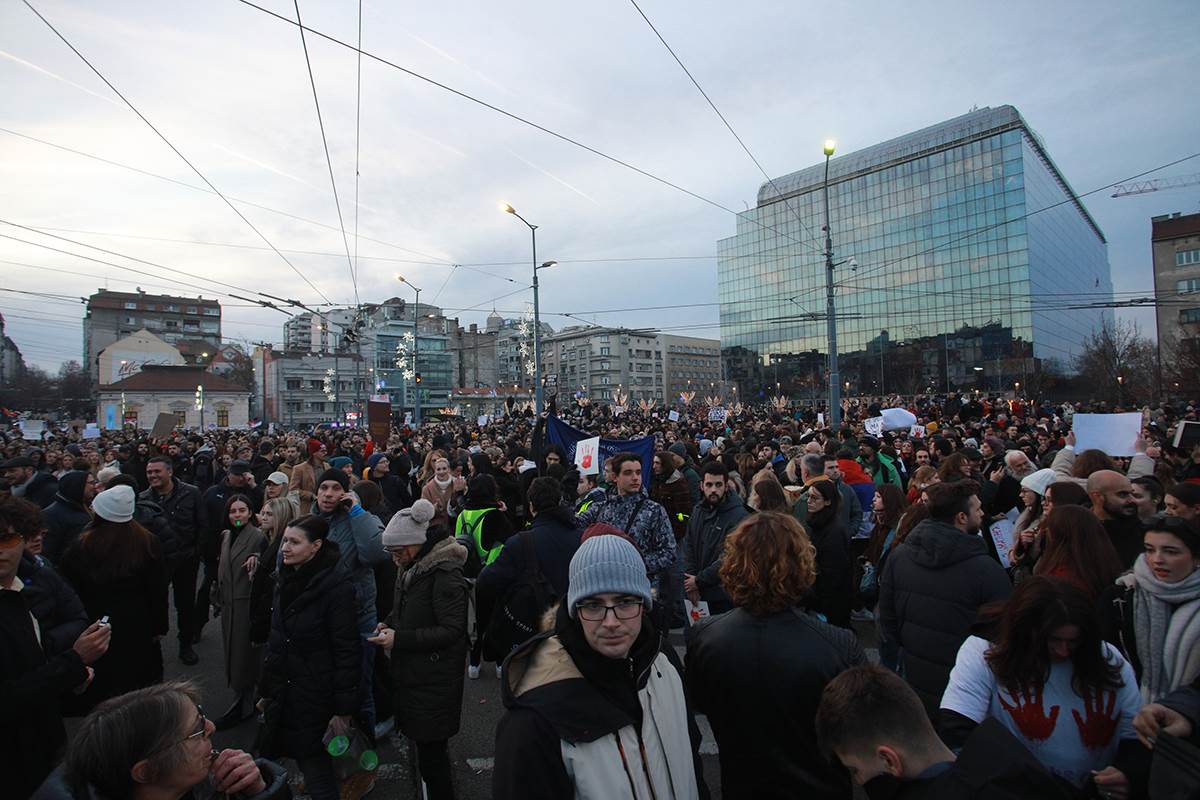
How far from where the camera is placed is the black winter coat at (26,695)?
272cm

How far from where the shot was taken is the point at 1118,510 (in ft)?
13.4

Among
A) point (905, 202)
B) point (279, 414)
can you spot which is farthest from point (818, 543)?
point (279, 414)

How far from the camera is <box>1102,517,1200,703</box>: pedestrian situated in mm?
2543

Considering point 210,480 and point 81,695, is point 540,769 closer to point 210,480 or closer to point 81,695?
point 81,695

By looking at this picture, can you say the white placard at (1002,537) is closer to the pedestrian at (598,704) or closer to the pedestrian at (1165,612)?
the pedestrian at (1165,612)

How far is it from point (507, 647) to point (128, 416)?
70.0 meters

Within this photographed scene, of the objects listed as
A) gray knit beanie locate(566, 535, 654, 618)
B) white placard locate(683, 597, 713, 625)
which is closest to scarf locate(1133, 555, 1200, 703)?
gray knit beanie locate(566, 535, 654, 618)

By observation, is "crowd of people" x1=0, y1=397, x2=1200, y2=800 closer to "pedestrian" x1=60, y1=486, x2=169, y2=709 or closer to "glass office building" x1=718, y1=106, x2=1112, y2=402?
"pedestrian" x1=60, y1=486, x2=169, y2=709

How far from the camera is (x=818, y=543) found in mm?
4871

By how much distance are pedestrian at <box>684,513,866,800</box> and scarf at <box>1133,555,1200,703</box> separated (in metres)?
1.34

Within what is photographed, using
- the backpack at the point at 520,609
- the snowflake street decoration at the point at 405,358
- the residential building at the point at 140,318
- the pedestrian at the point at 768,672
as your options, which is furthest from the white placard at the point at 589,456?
the residential building at the point at 140,318

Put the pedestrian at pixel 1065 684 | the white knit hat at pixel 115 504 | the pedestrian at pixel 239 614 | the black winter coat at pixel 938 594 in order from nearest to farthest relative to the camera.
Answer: the pedestrian at pixel 1065 684 → the black winter coat at pixel 938 594 → the white knit hat at pixel 115 504 → the pedestrian at pixel 239 614

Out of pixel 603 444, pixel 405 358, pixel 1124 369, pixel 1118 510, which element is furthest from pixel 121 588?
pixel 1124 369

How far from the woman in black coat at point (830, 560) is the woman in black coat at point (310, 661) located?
3340 millimetres
